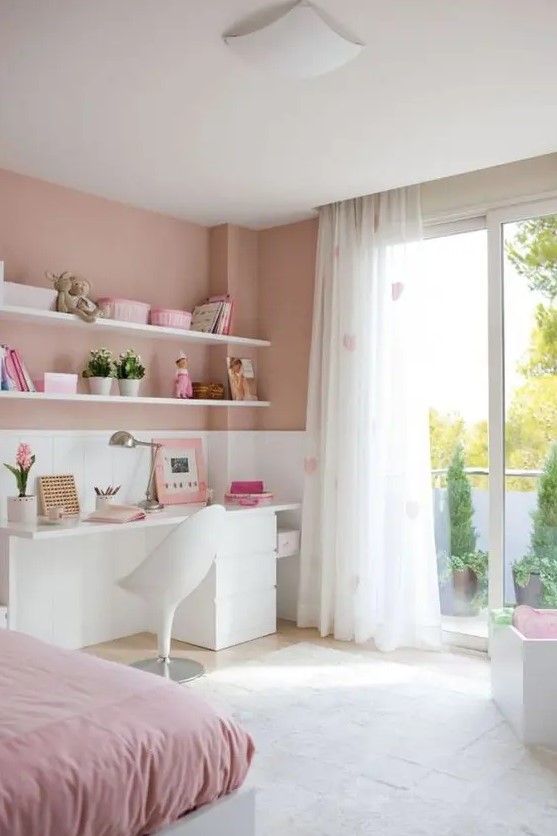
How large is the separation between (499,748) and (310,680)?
103cm

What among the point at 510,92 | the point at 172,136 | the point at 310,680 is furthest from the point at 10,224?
the point at 310,680

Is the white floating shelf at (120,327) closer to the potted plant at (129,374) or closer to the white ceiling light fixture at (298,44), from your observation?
the potted plant at (129,374)

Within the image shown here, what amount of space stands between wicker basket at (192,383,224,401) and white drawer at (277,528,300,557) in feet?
3.01

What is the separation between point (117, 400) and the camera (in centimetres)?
407

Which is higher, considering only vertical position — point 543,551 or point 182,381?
point 182,381

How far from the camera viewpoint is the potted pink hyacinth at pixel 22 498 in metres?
3.61

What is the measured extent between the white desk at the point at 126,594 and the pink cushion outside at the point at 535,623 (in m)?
1.60

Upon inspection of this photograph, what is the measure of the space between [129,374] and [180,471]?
0.75m

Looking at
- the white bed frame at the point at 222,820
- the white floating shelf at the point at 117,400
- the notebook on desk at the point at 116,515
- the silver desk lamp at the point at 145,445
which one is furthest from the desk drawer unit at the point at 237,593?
the white bed frame at the point at 222,820

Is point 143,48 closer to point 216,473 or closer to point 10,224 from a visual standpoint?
point 10,224

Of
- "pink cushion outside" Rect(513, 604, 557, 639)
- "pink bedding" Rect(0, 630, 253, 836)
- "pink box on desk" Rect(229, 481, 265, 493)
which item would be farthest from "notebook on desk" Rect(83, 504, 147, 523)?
"pink cushion outside" Rect(513, 604, 557, 639)

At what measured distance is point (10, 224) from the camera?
3854 millimetres

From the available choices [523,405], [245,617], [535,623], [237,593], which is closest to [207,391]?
[237,593]

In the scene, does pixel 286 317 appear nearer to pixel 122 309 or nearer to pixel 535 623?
pixel 122 309
